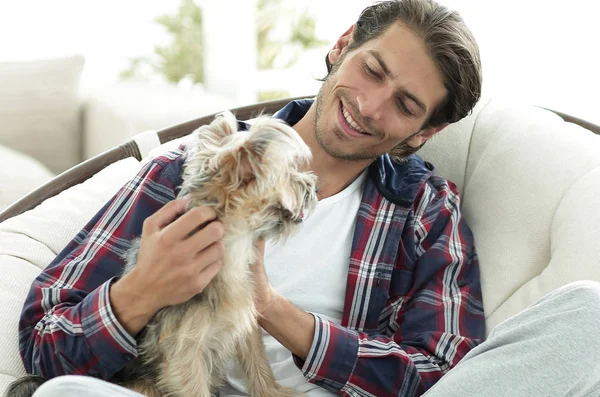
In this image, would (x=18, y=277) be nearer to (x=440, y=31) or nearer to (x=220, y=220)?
(x=220, y=220)

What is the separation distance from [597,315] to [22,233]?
1428mm

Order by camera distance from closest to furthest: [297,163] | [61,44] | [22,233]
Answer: [297,163] < [22,233] < [61,44]

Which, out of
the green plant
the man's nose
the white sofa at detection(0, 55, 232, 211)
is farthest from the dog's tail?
the green plant

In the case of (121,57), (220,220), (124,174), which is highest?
(220,220)

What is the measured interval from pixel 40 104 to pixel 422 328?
8.86 ft

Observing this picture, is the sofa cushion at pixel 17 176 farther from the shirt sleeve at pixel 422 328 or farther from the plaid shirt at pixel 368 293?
the shirt sleeve at pixel 422 328

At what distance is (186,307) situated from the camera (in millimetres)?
1518

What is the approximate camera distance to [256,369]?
68.6 inches

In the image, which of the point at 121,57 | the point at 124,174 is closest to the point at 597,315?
the point at 124,174

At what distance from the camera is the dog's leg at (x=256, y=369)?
5.69 ft

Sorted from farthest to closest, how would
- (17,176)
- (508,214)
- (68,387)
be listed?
1. (17,176)
2. (508,214)
3. (68,387)

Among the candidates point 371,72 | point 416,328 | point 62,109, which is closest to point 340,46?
point 371,72

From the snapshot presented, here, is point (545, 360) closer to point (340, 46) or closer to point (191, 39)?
point (340, 46)

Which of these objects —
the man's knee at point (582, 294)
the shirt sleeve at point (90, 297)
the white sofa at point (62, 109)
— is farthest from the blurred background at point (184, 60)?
the shirt sleeve at point (90, 297)
